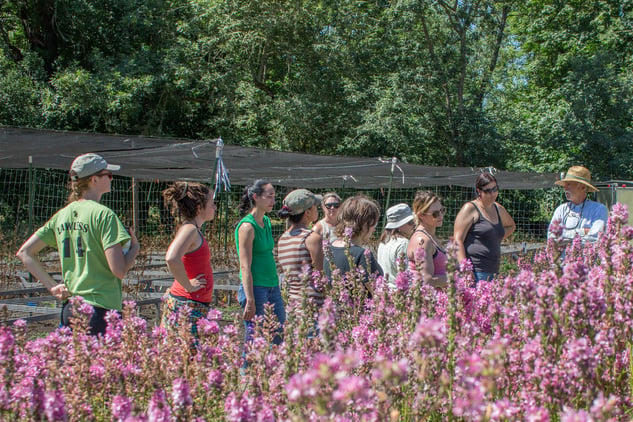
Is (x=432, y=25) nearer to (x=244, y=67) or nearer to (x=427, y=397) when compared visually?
(x=244, y=67)

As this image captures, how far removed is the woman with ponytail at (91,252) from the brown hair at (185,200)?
50 centimetres

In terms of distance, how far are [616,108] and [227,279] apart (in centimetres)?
2116

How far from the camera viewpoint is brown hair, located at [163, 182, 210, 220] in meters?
4.13

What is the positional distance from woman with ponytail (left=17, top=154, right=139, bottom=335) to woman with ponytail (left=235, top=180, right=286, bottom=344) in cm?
84

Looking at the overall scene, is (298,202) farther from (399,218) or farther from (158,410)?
(158,410)

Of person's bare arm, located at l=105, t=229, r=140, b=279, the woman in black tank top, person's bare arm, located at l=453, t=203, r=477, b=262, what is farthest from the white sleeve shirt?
person's bare arm, located at l=105, t=229, r=140, b=279

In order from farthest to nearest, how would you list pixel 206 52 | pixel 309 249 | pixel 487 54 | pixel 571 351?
pixel 487 54 < pixel 206 52 < pixel 309 249 < pixel 571 351

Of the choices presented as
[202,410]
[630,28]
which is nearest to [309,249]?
[202,410]

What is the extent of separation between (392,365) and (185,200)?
9.84 feet

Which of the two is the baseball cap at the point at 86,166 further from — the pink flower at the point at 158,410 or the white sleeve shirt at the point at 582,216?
the white sleeve shirt at the point at 582,216

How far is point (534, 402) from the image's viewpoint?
1.77 m

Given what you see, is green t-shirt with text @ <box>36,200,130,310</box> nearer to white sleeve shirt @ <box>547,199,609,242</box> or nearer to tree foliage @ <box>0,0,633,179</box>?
white sleeve shirt @ <box>547,199,609,242</box>

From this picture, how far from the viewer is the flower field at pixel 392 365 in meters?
1.45

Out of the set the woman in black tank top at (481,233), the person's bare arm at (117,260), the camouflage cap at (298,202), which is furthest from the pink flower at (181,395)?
the woman in black tank top at (481,233)
